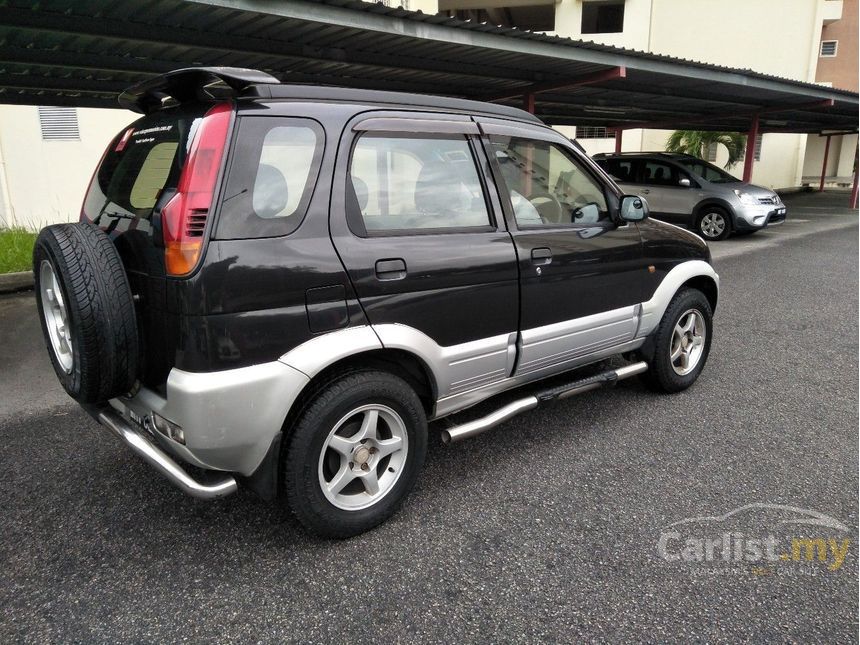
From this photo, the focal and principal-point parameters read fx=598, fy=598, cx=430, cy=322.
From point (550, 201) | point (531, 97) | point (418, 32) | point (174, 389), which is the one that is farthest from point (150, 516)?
Result: point (531, 97)

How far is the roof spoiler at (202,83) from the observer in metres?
2.29

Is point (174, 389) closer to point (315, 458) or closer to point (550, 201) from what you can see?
point (315, 458)

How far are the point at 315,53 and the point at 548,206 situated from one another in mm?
4843

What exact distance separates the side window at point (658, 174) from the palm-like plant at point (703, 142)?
11.0 meters

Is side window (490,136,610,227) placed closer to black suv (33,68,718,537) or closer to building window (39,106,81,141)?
black suv (33,68,718,537)

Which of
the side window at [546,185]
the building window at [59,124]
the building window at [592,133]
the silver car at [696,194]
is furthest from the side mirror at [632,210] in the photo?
the building window at [592,133]

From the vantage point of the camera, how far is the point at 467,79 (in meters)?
9.48

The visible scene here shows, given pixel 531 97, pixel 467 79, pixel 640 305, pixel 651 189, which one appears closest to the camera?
pixel 640 305

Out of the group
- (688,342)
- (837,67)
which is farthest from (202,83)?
(837,67)

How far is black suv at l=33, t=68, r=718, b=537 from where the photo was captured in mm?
2248

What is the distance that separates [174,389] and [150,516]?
99 centimetres

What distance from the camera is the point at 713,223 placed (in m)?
12.4

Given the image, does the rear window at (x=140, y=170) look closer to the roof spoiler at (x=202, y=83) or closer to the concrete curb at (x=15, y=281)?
the roof spoiler at (x=202, y=83)

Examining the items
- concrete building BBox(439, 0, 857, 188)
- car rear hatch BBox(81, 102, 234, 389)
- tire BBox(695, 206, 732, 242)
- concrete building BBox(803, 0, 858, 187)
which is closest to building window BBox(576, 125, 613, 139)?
concrete building BBox(439, 0, 857, 188)
